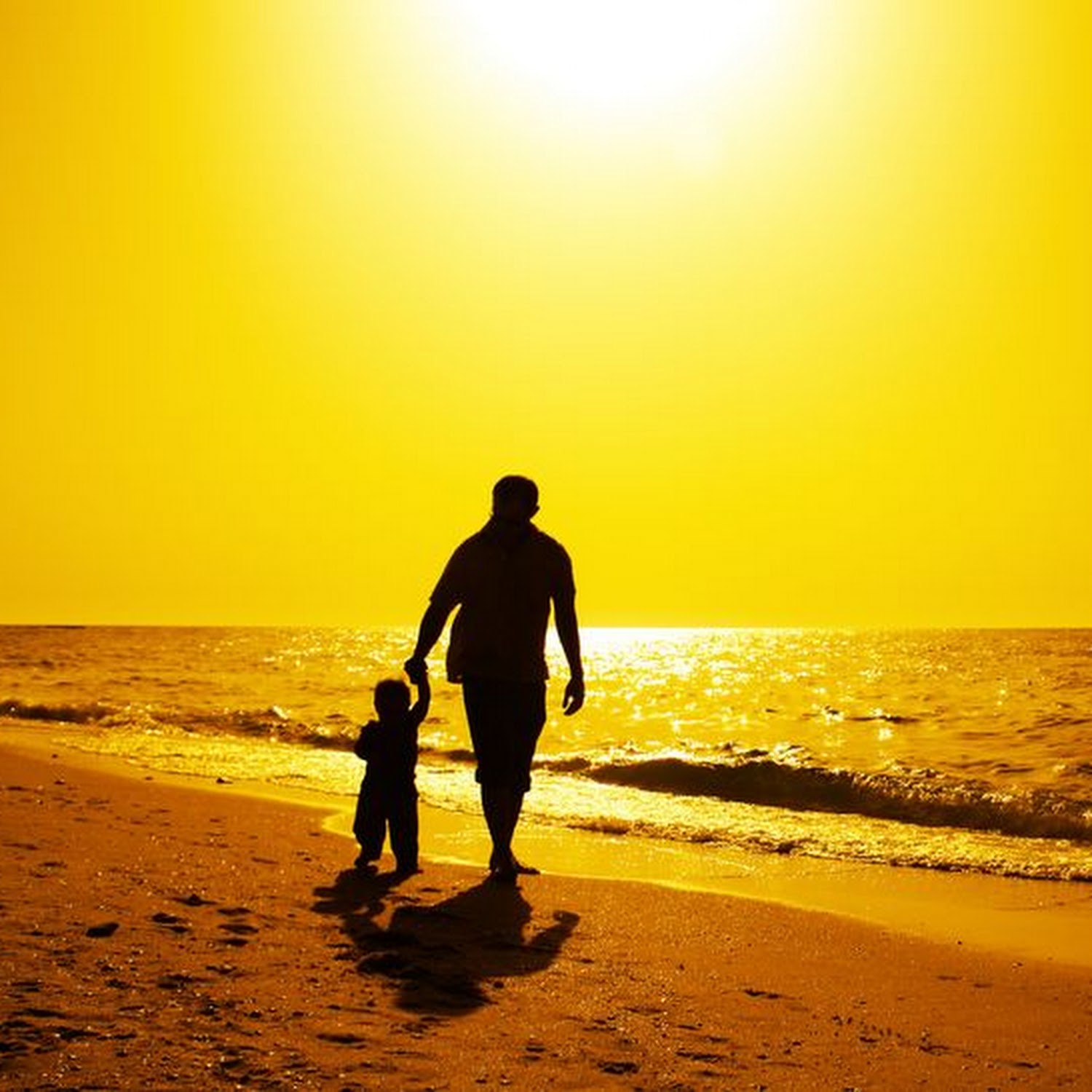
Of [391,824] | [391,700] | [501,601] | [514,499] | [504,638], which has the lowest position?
[391,824]

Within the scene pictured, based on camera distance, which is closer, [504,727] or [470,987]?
[470,987]

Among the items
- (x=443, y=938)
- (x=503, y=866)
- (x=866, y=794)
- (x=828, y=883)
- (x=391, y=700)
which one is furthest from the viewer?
(x=866, y=794)

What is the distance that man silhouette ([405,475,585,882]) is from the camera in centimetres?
709

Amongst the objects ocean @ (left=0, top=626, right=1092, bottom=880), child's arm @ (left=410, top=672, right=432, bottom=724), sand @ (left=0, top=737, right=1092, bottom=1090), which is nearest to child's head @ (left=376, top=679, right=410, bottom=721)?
child's arm @ (left=410, top=672, right=432, bottom=724)

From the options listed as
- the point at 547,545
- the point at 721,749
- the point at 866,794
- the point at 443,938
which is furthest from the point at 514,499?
the point at 721,749

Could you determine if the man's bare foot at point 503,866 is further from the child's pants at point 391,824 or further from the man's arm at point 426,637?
the man's arm at point 426,637

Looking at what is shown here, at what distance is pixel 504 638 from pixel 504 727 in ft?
1.54

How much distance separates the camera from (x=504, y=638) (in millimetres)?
7102

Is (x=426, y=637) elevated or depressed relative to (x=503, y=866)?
elevated

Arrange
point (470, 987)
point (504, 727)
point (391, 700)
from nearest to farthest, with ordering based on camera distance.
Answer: point (470, 987), point (504, 727), point (391, 700)

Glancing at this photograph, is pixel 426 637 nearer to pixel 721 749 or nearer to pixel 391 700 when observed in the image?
pixel 391 700

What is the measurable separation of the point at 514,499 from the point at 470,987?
3014 mm

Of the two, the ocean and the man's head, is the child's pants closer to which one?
the man's head

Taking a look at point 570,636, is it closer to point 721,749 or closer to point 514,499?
point 514,499
